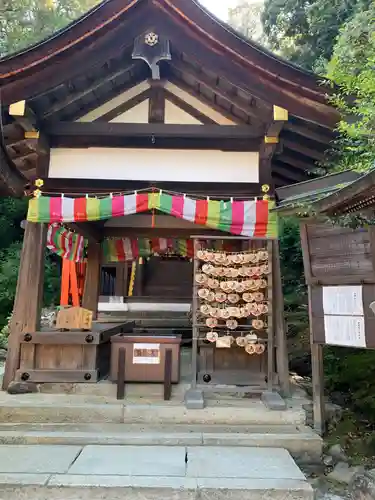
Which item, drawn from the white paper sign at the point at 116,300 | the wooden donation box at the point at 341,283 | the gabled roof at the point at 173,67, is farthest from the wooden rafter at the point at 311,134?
the white paper sign at the point at 116,300

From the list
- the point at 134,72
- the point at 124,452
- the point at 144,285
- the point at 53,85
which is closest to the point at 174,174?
the point at 134,72

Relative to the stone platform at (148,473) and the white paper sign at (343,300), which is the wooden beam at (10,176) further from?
the white paper sign at (343,300)

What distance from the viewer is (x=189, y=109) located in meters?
6.10

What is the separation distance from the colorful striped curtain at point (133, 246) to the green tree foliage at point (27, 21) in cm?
1166

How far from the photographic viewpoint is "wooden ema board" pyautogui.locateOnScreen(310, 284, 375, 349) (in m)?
4.05

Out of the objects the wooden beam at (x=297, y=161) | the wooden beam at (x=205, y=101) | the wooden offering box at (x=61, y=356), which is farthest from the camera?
the wooden beam at (x=297, y=161)

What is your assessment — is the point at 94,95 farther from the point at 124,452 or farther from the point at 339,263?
the point at 124,452

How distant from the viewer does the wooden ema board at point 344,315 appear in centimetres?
405

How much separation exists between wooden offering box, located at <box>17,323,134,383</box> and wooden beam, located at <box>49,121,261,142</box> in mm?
3041

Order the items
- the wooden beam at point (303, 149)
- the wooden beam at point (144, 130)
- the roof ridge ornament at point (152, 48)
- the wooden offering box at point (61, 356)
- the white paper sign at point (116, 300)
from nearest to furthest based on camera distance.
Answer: the roof ridge ornament at point (152, 48), the wooden offering box at point (61, 356), the wooden beam at point (144, 130), the wooden beam at point (303, 149), the white paper sign at point (116, 300)

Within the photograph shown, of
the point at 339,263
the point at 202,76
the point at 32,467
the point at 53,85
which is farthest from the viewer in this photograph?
the point at 202,76

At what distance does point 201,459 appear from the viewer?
397 centimetres

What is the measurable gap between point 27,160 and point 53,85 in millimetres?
1962

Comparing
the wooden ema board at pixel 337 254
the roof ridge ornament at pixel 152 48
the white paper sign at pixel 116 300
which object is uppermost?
the roof ridge ornament at pixel 152 48
